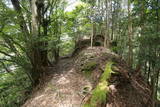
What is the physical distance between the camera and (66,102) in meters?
4.34

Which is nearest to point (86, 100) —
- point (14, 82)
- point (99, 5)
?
point (14, 82)

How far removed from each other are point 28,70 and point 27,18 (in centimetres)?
241

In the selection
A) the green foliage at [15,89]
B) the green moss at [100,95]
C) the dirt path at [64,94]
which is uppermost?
the green moss at [100,95]

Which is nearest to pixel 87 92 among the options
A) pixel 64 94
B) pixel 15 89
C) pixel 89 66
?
pixel 64 94

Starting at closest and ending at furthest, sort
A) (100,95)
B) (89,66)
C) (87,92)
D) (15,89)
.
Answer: (100,95)
(87,92)
(89,66)
(15,89)

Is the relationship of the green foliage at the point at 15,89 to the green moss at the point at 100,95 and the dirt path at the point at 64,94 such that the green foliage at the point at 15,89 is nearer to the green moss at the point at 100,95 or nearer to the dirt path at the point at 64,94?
the dirt path at the point at 64,94

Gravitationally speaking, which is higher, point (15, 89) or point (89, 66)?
point (89, 66)

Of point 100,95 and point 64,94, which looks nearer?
point 100,95

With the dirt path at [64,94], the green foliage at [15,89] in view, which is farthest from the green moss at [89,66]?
the green foliage at [15,89]

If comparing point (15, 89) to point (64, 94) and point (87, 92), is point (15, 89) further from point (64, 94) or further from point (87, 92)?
point (87, 92)

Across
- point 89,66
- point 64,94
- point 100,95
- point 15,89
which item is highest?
point 89,66

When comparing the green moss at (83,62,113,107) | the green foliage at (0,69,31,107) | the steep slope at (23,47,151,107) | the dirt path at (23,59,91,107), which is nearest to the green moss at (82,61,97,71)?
the steep slope at (23,47,151,107)

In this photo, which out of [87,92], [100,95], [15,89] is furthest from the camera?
[15,89]

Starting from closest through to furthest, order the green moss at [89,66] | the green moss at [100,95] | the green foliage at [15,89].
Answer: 1. the green moss at [100,95]
2. the green moss at [89,66]
3. the green foliage at [15,89]
